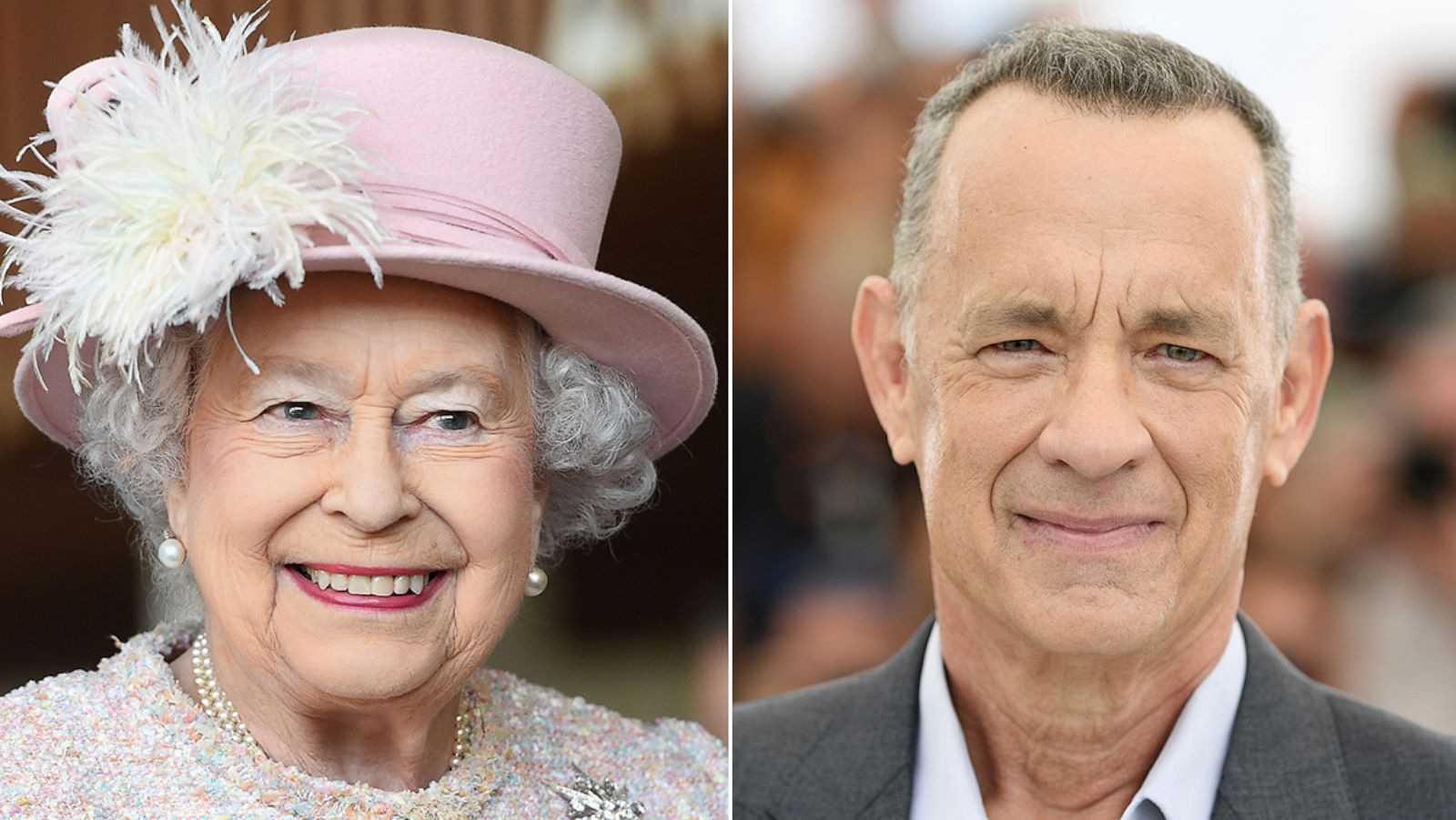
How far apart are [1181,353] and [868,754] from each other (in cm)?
69

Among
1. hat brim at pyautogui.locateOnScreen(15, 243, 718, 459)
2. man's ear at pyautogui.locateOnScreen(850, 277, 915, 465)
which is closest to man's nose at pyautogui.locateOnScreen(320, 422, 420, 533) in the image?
hat brim at pyautogui.locateOnScreen(15, 243, 718, 459)

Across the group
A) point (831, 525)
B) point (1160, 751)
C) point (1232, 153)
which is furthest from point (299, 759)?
point (1232, 153)

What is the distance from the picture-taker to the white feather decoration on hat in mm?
1851

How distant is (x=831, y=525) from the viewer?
229cm

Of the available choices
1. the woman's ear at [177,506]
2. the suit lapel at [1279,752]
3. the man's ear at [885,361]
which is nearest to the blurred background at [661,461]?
the woman's ear at [177,506]

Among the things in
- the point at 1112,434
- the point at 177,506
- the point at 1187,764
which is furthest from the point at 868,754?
the point at 177,506

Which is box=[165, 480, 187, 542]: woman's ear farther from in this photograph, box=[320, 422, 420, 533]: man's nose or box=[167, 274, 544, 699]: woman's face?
box=[320, 422, 420, 533]: man's nose

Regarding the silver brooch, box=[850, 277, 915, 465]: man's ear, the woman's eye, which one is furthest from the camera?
the silver brooch

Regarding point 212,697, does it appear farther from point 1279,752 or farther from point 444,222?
point 1279,752

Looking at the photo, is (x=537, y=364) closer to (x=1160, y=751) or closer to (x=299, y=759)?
(x=299, y=759)

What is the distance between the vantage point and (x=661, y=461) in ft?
9.58

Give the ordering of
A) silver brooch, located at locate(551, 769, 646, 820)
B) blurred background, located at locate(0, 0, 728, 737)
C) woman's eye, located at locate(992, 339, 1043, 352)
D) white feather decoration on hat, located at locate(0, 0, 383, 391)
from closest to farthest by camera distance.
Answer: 1. white feather decoration on hat, located at locate(0, 0, 383, 391)
2. woman's eye, located at locate(992, 339, 1043, 352)
3. silver brooch, located at locate(551, 769, 646, 820)
4. blurred background, located at locate(0, 0, 728, 737)

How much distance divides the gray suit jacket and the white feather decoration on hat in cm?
90

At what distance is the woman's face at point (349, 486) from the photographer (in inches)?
79.4
